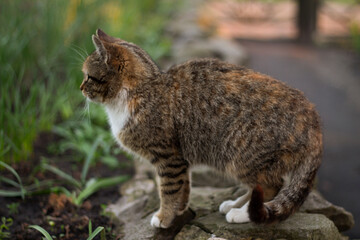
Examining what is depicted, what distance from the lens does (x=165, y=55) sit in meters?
6.17

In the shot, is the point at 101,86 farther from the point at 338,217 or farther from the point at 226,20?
the point at 226,20

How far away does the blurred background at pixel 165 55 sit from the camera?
381cm

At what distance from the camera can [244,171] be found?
2.50m

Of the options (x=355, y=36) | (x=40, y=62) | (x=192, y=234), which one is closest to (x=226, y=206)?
(x=192, y=234)

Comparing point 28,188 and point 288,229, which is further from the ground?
point 288,229

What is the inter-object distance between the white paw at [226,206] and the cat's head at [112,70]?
0.91 metres

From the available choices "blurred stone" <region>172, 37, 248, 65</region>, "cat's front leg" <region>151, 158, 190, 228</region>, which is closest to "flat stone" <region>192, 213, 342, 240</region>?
"cat's front leg" <region>151, 158, 190, 228</region>

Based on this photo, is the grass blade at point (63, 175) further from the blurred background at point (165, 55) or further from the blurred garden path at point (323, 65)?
the blurred garden path at point (323, 65)

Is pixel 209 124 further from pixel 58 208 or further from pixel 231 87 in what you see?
pixel 58 208

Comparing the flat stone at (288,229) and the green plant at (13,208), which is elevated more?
the flat stone at (288,229)

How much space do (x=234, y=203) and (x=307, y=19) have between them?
585 centimetres

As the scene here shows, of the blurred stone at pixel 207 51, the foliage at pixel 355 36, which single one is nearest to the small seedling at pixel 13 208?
the blurred stone at pixel 207 51

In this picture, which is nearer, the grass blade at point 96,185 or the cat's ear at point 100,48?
the cat's ear at point 100,48

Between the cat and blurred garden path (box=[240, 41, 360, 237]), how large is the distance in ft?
4.06
